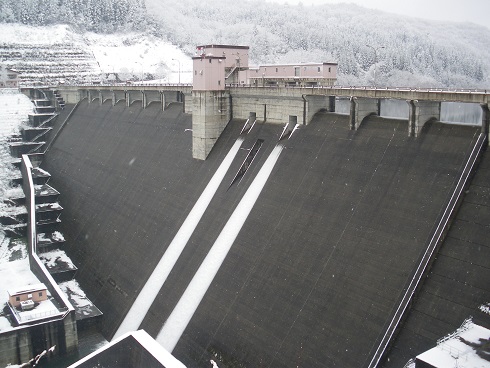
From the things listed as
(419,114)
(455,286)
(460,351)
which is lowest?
(455,286)

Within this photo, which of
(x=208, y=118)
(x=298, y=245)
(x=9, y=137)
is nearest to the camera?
(x=298, y=245)

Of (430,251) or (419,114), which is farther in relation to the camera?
(419,114)

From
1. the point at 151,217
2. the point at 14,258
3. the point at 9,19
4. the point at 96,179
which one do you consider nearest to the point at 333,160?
the point at 151,217

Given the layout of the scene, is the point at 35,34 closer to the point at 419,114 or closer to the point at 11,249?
the point at 11,249

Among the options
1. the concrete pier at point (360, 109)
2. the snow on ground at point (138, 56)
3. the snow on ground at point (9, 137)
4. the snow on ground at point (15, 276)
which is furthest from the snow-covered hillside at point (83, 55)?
the concrete pier at point (360, 109)

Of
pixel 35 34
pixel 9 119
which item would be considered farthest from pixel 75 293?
pixel 35 34

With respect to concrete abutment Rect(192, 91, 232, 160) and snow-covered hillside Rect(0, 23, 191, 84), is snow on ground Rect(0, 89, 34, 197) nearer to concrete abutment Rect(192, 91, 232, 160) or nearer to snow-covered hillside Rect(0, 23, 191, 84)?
snow-covered hillside Rect(0, 23, 191, 84)

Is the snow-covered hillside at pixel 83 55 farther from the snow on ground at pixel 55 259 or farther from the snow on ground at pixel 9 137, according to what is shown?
the snow on ground at pixel 55 259

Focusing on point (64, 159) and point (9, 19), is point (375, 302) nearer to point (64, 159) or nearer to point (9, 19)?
point (64, 159)
